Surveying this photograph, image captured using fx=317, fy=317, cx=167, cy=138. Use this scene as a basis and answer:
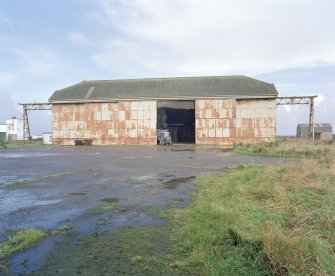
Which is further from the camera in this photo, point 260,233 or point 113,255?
point 113,255

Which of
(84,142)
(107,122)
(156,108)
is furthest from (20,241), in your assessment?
(84,142)

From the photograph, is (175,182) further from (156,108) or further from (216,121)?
→ (156,108)

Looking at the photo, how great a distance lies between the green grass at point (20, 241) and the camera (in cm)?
463

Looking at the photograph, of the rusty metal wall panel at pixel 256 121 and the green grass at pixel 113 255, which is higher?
the rusty metal wall panel at pixel 256 121

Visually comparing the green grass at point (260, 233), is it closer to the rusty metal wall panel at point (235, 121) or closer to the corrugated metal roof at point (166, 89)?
the rusty metal wall panel at point (235, 121)

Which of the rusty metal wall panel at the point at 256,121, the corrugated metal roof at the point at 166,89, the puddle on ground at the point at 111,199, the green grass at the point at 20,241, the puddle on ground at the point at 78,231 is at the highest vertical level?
the corrugated metal roof at the point at 166,89

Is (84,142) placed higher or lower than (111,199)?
higher

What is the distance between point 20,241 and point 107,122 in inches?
1494

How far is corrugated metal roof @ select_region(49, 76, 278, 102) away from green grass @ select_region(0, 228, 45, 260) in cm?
3628

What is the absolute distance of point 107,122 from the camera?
4241cm

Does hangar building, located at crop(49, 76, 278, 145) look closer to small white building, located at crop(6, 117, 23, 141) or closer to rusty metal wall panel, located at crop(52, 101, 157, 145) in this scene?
rusty metal wall panel, located at crop(52, 101, 157, 145)

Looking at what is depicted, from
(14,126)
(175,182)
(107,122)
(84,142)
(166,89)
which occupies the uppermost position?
(166,89)

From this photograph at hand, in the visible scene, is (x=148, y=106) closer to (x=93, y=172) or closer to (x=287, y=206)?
(x=93, y=172)

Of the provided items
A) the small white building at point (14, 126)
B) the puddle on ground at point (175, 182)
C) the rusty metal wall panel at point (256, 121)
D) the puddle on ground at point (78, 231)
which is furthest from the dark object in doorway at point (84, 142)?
the small white building at point (14, 126)
